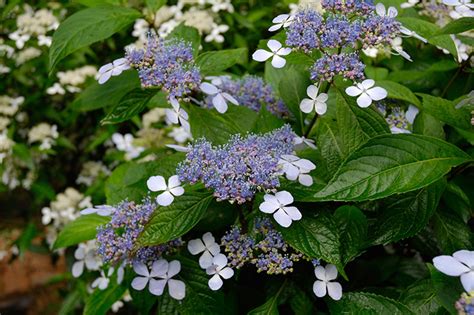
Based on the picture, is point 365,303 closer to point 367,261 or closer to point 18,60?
point 367,261

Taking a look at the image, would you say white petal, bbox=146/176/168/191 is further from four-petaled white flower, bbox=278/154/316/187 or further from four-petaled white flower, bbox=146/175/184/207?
four-petaled white flower, bbox=278/154/316/187

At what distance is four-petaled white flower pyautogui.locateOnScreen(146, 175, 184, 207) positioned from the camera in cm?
99

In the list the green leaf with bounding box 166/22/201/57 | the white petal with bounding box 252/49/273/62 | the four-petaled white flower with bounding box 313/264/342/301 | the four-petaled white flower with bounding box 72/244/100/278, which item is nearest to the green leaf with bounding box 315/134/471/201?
the four-petaled white flower with bounding box 313/264/342/301

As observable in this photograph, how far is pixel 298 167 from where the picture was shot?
1.02m

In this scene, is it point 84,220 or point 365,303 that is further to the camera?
point 84,220

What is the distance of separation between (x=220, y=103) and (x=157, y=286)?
1.22ft

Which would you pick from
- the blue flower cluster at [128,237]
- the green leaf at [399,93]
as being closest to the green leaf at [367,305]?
the blue flower cluster at [128,237]

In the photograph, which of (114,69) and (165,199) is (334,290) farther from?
(114,69)

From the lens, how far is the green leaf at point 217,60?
49.6 inches

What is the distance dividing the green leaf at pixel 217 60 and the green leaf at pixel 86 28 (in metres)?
0.20

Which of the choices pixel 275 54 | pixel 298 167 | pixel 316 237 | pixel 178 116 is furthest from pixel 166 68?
pixel 316 237

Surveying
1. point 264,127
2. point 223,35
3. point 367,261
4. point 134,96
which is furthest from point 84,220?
point 223,35

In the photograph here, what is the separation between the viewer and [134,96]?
1188 mm

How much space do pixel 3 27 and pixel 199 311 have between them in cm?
166
